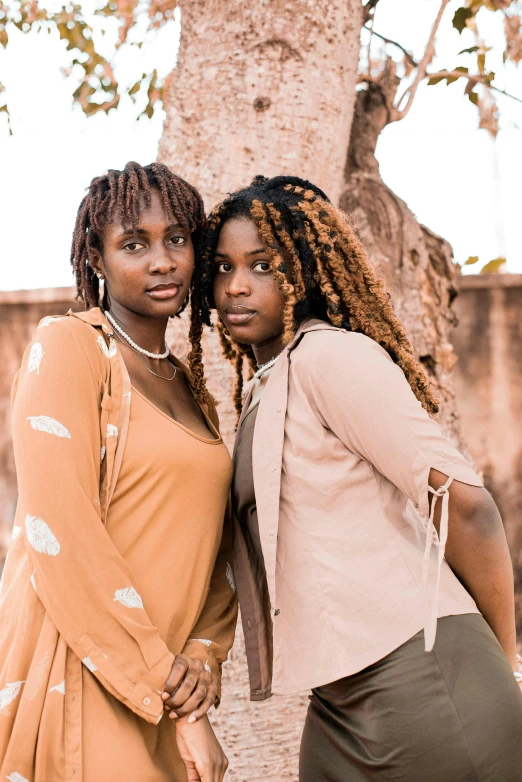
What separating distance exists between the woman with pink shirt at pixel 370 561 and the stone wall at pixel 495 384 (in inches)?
122

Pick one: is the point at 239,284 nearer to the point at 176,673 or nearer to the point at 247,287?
the point at 247,287

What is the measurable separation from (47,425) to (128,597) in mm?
478

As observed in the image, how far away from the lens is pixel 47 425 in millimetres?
2133

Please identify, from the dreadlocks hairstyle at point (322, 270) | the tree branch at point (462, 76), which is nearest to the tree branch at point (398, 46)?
the tree branch at point (462, 76)

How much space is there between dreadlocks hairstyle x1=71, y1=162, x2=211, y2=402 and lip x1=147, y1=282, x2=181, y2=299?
19cm

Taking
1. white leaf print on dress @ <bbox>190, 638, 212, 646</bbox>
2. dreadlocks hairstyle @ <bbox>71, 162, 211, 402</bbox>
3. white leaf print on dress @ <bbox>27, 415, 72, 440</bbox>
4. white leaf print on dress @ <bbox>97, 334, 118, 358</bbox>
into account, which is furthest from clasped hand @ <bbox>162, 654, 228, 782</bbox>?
dreadlocks hairstyle @ <bbox>71, 162, 211, 402</bbox>

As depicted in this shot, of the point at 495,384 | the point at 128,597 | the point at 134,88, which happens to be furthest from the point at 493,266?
the point at 128,597

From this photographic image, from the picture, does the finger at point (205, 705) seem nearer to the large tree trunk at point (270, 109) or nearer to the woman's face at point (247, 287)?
the woman's face at point (247, 287)

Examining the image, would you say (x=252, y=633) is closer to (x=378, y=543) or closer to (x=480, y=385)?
(x=378, y=543)

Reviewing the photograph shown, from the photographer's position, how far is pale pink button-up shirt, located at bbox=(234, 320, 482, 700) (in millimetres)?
2129

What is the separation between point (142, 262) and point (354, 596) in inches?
44.1

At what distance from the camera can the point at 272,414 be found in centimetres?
231

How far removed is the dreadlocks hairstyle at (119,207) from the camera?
8.27 ft

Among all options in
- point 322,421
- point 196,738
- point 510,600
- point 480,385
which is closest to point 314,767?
point 196,738
